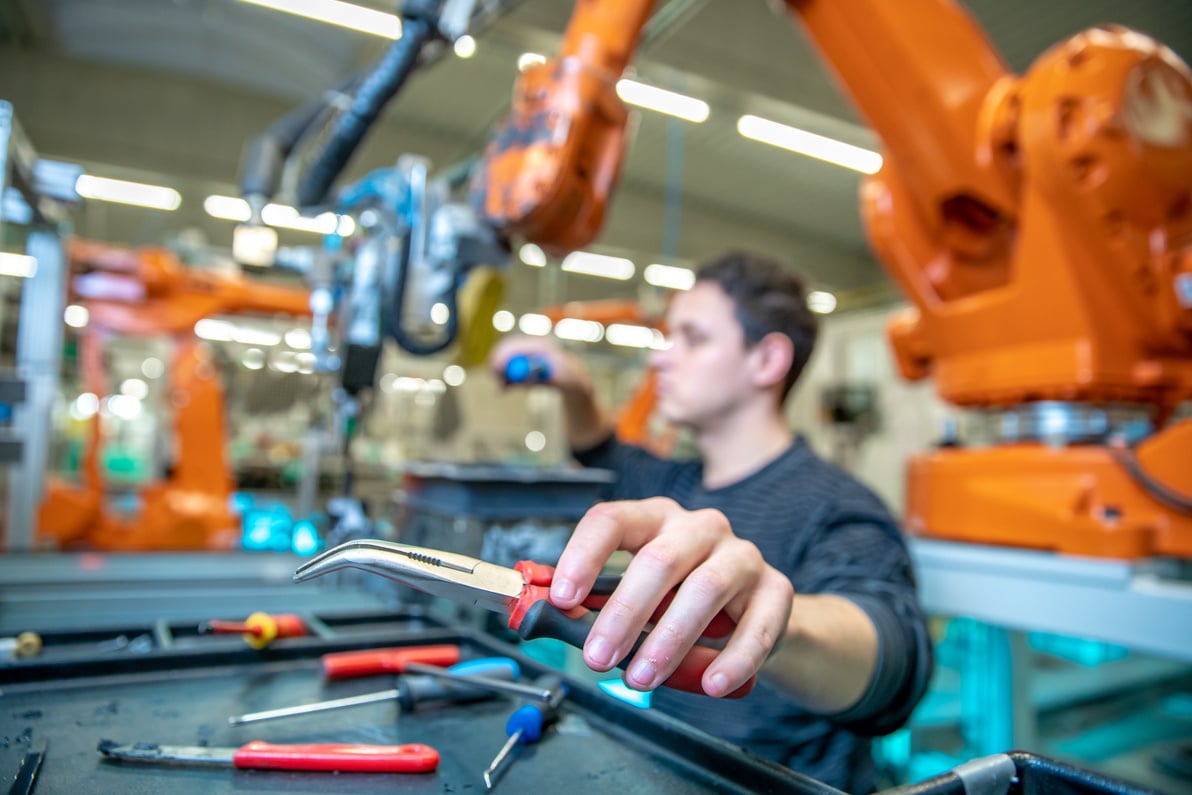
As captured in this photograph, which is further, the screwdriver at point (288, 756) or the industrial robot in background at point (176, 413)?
the industrial robot in background at point (176, 413)

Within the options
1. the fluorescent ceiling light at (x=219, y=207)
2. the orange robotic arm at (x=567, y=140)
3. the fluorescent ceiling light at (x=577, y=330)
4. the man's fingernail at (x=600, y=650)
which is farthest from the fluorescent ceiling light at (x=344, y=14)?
the fluorescent ceiling light at (x=219, y=207)

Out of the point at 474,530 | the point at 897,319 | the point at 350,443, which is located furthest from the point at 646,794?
the point at 897,319

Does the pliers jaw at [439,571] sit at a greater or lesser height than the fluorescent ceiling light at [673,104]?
lesser

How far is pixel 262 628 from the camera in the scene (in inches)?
27.4

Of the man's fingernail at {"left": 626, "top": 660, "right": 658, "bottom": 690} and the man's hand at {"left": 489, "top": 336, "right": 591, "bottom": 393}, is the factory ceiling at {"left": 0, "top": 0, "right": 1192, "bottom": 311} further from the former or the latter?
the man's fingernail at {"left": 626, "top": 660, "right": 658, "bottom": 690}

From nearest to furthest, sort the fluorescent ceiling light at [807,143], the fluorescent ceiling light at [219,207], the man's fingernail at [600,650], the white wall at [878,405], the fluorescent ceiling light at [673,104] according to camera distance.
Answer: the man's fingernail at [600,650]
the fluorescent ceiling light at [673,104]
the fluorescent ceiling light at [219,207]
the fluorescent ceiling light at [807,143]
the white wall at [878,405]

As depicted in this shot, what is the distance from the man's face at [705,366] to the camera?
98 cm

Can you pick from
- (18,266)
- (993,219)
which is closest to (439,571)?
(993,219)

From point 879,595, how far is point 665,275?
7.08m

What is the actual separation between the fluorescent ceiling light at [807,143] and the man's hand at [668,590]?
4161 millimetres

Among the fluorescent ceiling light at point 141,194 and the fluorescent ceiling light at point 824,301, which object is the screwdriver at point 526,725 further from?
the fluorescent ceiling light at point 824,301

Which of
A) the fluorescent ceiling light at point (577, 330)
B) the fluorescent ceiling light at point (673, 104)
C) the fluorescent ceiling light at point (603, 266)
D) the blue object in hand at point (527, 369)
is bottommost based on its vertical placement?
the blue object in hand at point (527, 369)

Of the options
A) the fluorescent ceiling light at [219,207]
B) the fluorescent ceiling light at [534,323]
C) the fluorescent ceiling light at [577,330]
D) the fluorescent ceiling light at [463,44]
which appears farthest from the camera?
the fluorescent ceiling light at [219,207]

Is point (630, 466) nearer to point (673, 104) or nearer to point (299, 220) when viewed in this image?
point (299, 220)
